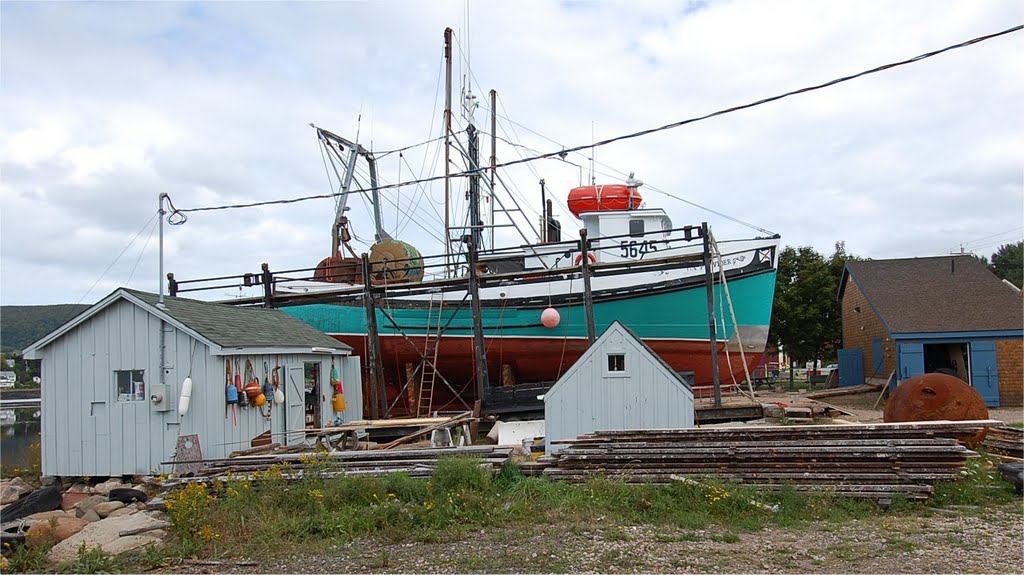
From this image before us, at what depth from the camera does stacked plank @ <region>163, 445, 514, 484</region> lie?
11016mm

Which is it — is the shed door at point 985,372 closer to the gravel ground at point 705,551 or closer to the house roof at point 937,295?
the house roof at point 937,295

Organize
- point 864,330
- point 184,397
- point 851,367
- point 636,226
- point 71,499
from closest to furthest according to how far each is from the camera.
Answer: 1. point 71,499
2. point 184,397
3. point 636,226
4. point 864,330
5. point 851,367

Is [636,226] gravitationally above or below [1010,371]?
above

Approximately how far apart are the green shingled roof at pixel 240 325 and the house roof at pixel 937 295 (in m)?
17.2

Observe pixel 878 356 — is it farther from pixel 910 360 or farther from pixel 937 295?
pixel 910 360

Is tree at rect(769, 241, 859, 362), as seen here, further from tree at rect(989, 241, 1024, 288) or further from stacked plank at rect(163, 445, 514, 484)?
tree at rect(989, 241, 1024, 288)

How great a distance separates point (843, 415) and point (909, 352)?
6954 millimetres

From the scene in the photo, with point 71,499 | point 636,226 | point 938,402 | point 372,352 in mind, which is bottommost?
point 71,499

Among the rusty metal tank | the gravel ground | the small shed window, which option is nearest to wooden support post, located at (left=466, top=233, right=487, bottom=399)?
the small shed window

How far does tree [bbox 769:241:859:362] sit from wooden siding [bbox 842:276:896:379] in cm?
569

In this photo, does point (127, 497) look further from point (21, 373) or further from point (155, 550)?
point (21, 373)

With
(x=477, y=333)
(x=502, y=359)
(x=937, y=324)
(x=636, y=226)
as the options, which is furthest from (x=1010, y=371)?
(x=477, y=333)

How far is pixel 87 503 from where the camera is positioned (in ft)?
39.3

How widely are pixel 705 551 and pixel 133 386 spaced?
10580 millimetres
